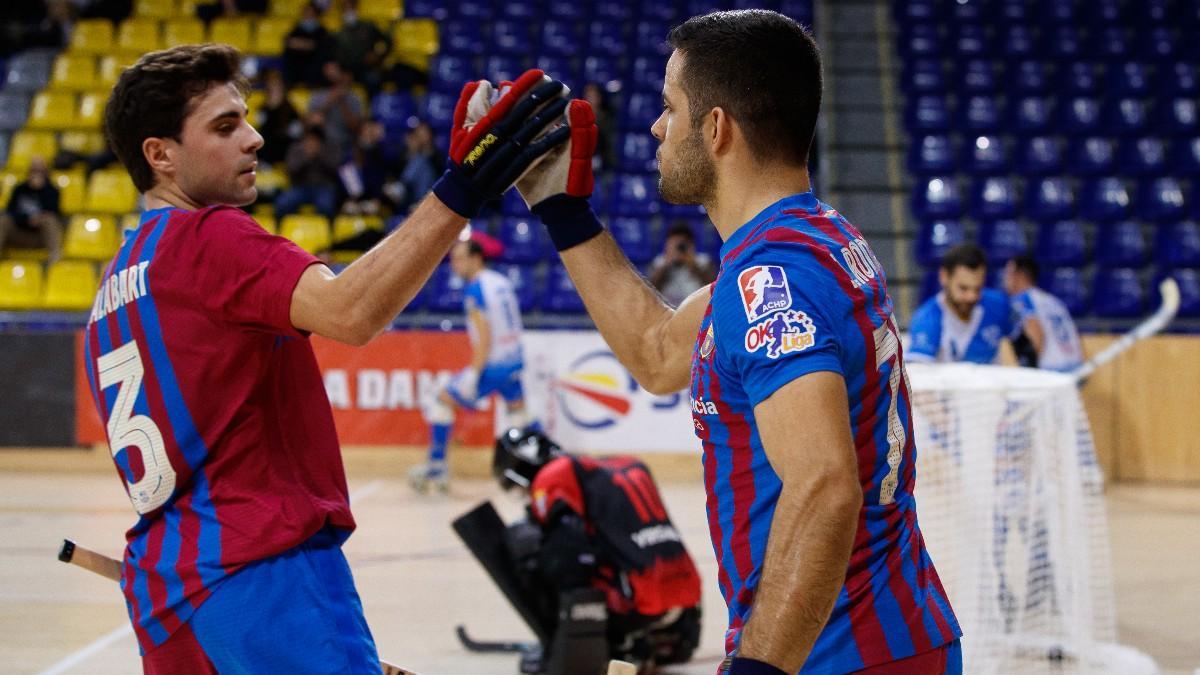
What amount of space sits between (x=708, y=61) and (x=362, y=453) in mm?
9610

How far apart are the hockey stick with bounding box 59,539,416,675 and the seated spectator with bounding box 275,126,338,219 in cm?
1025

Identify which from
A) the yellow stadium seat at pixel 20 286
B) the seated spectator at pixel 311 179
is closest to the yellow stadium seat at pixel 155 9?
the seated spectator at pixel 311 179

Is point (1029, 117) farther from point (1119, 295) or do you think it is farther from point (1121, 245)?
point (1119, 295)

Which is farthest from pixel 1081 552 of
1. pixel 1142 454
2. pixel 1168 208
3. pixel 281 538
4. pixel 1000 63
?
pixel 1000 63

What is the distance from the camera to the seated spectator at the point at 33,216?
12930 mm

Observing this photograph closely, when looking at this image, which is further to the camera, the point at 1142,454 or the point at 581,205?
the point at 1142,454

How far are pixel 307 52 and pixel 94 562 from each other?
38.7 feet

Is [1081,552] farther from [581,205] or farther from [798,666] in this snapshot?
[798,666]

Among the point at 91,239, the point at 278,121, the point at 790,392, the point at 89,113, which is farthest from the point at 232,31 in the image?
the point at 790,392

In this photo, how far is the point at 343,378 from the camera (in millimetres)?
11297

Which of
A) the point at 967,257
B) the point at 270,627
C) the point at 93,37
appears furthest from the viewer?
the point at 93,37

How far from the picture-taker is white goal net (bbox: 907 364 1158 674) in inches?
222

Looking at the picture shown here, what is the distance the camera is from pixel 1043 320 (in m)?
9.72

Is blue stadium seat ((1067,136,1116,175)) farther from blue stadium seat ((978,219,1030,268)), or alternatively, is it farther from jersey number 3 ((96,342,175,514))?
jersey number 3 ((96,342,175,514))
